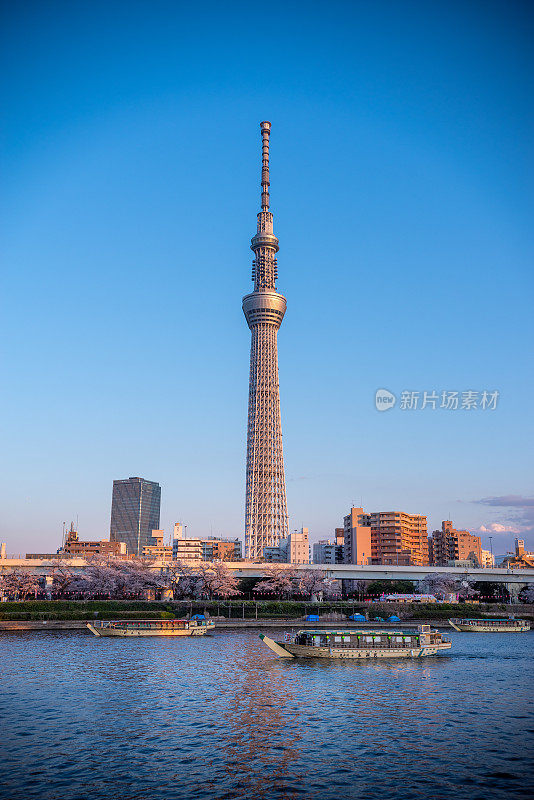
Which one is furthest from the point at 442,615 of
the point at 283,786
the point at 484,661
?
the point at 283,786

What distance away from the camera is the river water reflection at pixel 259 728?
30.0 m

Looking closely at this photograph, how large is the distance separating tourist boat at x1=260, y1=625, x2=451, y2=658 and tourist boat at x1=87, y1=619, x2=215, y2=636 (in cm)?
2213

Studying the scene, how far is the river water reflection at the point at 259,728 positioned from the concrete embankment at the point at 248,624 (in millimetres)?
30278

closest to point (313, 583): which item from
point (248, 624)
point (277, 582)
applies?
point (277, 582)

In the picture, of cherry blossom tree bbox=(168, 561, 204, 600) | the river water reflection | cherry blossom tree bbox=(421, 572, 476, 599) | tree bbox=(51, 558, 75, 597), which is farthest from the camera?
cherry blossom tree bbox=(421, 572, 476, 599)

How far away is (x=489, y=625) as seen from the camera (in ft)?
351

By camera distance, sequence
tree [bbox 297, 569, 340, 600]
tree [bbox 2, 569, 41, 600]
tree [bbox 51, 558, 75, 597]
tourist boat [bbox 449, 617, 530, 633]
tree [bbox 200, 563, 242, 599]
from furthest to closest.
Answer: tree [bbox 297, 569, 340, 600] < tree [bbox 200, 563, 242, 599] < tree [bbox 51, 558, 75, 597] < tree [bbox 2, 569, 41, 600] < tourist boat [bbox 449, 617, 530, 633]

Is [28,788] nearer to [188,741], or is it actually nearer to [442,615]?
[188,741]

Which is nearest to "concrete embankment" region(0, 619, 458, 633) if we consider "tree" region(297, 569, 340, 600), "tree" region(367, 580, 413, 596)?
"tree" region(297, 569, 340, 600)

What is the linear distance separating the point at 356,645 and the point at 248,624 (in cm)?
3754

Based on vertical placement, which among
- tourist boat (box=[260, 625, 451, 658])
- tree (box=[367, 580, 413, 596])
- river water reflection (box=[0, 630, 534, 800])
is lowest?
river water reflection (box=[0, 630, 534, 800])

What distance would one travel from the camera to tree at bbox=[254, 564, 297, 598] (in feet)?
458

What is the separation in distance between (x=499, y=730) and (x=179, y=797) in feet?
68.3

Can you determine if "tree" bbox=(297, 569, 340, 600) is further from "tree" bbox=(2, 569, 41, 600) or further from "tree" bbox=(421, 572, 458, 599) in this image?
"tree" bbox=(2, 569, 41, 600)
